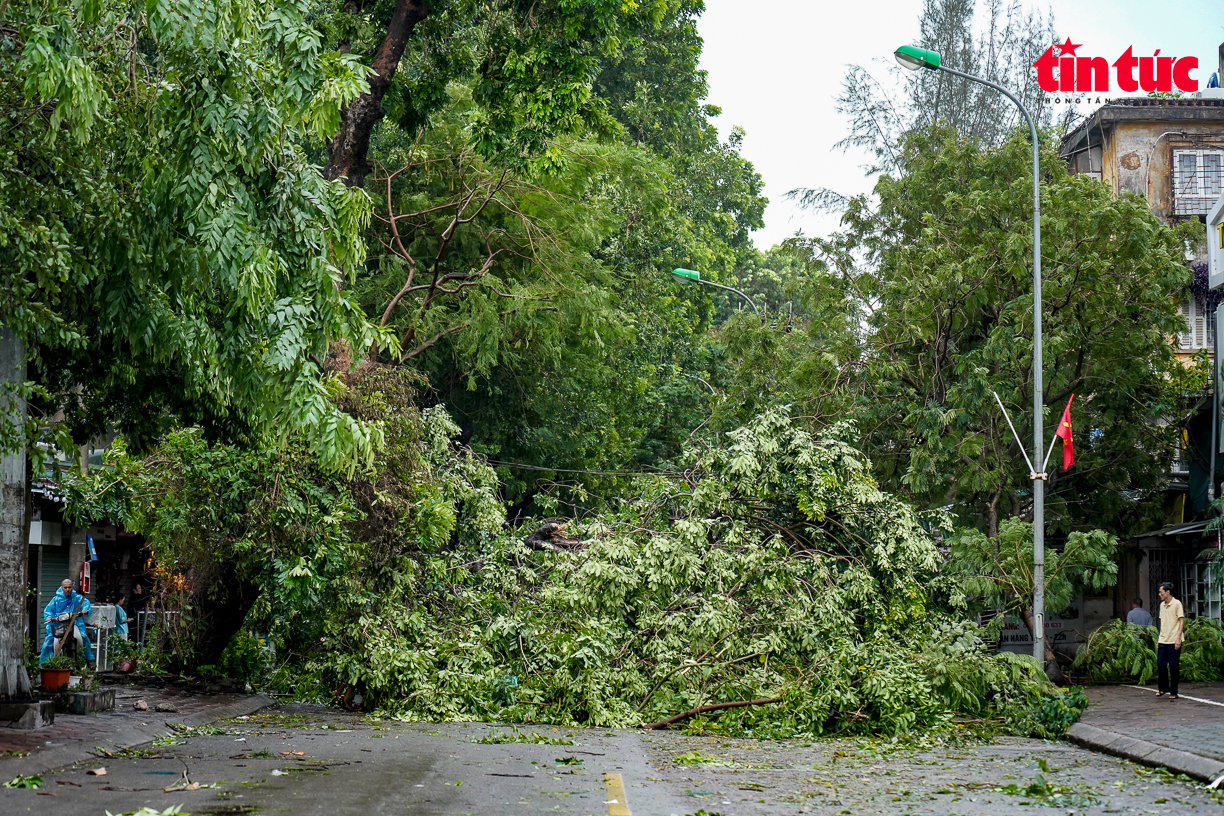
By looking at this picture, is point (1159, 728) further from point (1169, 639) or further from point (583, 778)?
point (583, 778)

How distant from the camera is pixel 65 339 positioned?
9.61 meters

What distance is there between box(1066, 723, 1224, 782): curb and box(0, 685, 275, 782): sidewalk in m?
9.65

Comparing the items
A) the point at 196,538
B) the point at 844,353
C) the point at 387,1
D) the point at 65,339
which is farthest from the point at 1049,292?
the point at 65,339

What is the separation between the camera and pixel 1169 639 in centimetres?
1711

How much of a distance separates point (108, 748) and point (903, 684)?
8583mm

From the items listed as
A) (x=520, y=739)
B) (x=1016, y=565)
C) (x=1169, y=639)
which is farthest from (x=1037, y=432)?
(x=520, y=739)

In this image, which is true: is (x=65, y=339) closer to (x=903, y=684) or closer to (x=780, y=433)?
(x=903, y=684)

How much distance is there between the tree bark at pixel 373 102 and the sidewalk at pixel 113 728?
774 centimetres

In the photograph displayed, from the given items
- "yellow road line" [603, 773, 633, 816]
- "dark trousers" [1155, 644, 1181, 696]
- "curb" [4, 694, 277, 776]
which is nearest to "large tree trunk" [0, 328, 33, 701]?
"curb" [4, 694, 277, 776]

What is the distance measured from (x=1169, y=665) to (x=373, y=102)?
1487 cm

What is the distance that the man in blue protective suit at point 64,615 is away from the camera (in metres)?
18.8

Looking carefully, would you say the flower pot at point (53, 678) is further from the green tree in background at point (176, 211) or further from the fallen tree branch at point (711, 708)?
the fallen tree branch at point (711, 708)

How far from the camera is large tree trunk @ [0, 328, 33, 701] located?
11.1 metres

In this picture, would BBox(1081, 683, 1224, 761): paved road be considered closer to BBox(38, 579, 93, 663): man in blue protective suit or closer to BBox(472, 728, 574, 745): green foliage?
BBox(472, 728, 574, 745): green foliage
